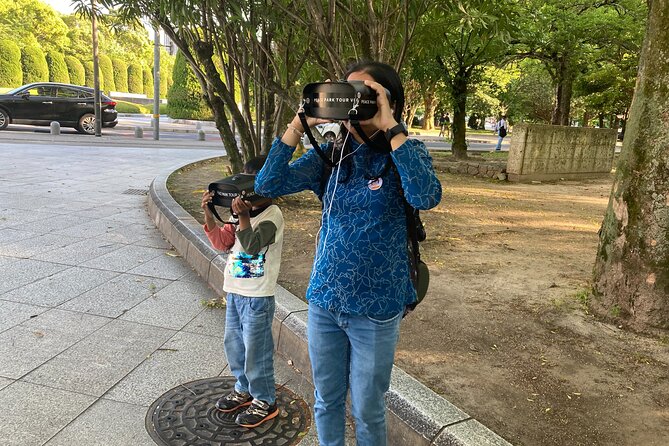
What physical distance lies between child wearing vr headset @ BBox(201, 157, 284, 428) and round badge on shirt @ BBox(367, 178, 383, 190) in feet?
2.55

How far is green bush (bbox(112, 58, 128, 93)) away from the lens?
5272 cm

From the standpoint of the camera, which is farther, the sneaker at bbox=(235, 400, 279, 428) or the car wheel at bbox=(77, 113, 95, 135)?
the car wheel at bbox=(77, 113, 95, 135)

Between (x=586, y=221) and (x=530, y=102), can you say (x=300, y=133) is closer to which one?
(x=586, y=221)

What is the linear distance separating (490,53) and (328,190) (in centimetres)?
1413

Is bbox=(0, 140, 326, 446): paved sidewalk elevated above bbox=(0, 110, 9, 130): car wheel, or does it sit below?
below

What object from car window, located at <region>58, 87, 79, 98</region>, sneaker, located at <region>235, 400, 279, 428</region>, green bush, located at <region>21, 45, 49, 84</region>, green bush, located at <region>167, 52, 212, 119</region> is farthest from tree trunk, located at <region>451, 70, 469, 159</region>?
green bush, located at <region>21, 45, 49, 84</region>

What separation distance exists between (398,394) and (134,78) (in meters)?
59.2

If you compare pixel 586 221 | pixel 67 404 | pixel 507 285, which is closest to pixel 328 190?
pixel 67 404

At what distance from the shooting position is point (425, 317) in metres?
3.88

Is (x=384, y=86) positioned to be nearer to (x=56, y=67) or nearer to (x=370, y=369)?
(x=370, y=369)

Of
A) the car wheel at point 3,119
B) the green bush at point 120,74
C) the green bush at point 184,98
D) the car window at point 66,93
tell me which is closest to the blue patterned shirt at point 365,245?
the car window at point 66,93

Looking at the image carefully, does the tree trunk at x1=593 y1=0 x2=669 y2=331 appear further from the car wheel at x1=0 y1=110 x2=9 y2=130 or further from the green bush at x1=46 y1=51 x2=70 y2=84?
the green bush at x1=46 y1=51 x2=70 y2=84

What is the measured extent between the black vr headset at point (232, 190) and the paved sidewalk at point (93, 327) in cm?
125

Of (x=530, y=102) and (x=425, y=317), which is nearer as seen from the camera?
(x=425, y=317)
